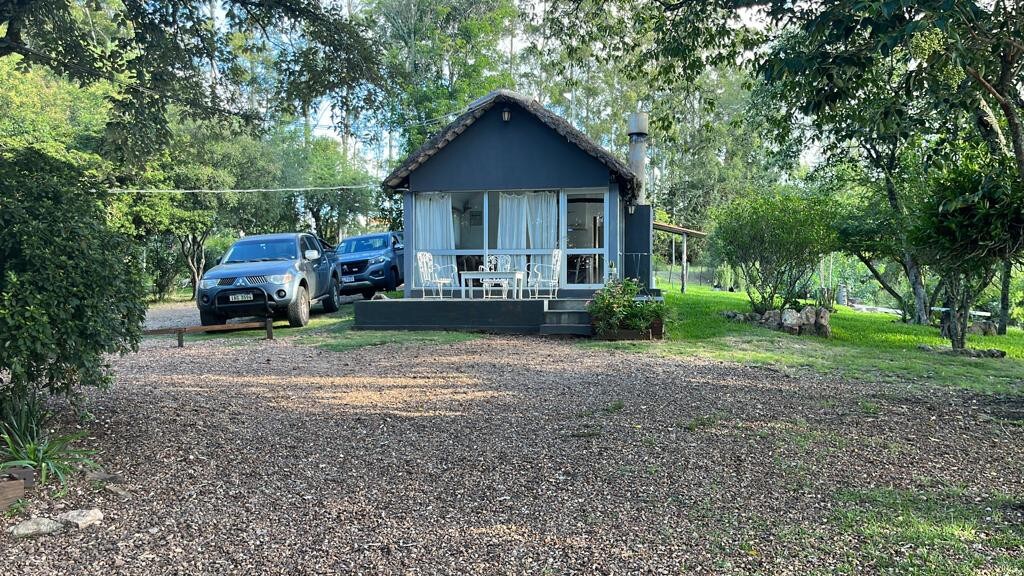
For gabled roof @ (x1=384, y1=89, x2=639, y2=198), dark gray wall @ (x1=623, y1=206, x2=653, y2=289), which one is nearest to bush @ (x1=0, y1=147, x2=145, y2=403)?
gabled roof @ (x1=384, y1=89, x2=639, y2=198)

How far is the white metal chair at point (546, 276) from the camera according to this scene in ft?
45.9

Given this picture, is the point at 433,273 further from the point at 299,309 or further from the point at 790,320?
the point at 790,320

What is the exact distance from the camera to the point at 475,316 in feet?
41.6

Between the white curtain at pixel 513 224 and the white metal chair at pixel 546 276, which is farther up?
the white curtain at pixel 513 224

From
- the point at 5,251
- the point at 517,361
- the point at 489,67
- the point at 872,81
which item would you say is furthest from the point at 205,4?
the point at 489,67

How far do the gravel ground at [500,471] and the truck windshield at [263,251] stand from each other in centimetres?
656

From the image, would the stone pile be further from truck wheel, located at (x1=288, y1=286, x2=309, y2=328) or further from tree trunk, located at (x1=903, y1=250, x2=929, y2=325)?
truck wheel, located at (x1=288, y1=286, x2=309, y2=328)

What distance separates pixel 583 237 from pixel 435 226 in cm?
417

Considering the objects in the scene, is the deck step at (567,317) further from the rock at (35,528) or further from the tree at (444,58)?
the tree at (444,58)

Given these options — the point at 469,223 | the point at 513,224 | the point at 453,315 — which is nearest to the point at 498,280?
the point at 513,224

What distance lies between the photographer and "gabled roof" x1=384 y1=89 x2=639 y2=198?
13977mm

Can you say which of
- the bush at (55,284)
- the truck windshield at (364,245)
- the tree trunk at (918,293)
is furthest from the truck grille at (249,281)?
the tree trunk at (918,293)

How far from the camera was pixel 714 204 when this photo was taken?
41.5 metres

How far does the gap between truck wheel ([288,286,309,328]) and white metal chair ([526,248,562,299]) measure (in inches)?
176
